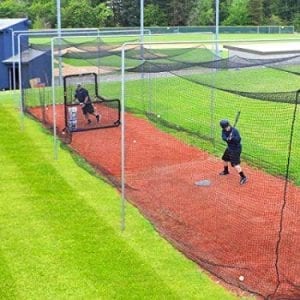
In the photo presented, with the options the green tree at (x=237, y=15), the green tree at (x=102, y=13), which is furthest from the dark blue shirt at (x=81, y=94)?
the green tree at (x=237, y=15)

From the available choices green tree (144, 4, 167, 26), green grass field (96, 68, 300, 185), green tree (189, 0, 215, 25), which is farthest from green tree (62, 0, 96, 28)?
green grass field (96, 68, 300, 185)

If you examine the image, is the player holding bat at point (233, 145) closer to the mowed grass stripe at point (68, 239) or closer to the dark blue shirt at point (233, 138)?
the dark blue shirt at point (233, 138)

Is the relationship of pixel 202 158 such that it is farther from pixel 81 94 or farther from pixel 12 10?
pixel 12 10

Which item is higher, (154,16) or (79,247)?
(154,16)

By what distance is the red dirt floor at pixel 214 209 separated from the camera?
856cm

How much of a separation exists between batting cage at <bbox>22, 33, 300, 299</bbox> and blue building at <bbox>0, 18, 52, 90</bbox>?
0.57 feet

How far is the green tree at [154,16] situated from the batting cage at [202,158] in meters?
34.1

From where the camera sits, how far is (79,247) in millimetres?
9484

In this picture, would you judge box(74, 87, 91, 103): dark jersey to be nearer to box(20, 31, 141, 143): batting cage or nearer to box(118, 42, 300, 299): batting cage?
box(20, 31, 141, 143): batting cage

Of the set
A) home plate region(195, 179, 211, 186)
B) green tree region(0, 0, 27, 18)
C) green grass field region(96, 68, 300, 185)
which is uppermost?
green tree region(0, 0, 27, 18)

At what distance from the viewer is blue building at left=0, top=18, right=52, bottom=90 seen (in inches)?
883

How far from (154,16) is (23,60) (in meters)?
36.8

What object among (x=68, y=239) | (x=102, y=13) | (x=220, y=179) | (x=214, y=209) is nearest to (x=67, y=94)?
(x=220, y=179)

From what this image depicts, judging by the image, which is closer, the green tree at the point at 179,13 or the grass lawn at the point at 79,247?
the grass lawn at the point at 79,247
